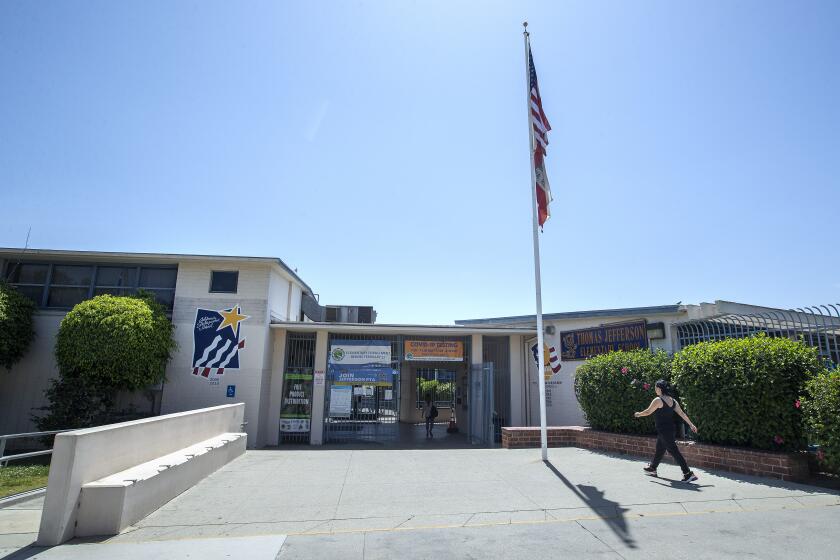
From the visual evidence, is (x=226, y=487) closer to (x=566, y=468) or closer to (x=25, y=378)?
(x=566, y=468)

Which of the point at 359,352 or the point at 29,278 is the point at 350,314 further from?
the point at 29,278

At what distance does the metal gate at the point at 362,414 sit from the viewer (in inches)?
621

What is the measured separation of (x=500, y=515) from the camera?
5801 millimetres

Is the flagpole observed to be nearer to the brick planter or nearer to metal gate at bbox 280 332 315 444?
the brick planter

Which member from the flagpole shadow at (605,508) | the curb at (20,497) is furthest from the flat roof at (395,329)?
the flagpole shadow at (605,508)

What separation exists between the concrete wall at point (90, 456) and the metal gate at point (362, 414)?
24.9ft

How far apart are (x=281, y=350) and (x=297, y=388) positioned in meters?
1.37

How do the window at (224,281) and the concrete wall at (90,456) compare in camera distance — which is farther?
the window at (224,281)

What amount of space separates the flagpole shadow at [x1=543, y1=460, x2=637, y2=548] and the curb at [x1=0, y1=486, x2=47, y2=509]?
814 centimetres

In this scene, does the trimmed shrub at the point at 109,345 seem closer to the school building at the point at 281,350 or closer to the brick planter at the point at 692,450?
the school building at the point at 281,350

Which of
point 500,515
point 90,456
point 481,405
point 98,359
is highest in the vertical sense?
point 98,359

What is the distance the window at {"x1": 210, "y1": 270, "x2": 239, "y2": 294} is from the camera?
15500 mm

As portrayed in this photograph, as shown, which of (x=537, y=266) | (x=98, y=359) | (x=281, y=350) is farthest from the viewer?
(x=281, y=350)

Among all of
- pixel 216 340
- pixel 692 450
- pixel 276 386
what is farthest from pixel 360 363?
pixel 692 450
